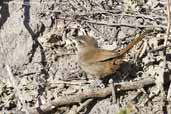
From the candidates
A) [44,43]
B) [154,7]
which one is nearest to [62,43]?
[44,43]

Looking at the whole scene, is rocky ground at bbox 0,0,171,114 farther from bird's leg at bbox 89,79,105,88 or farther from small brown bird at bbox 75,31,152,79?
small brown bird at bbox 75,31,152,79

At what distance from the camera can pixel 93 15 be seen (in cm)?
675

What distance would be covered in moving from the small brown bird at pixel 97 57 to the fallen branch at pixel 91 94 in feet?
0.62

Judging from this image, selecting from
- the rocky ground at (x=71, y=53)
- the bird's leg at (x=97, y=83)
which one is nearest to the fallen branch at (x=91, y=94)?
the rocky ground at (x=71, y=53)

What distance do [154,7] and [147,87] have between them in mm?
1144

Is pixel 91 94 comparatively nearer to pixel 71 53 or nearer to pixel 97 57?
pixel 97 57

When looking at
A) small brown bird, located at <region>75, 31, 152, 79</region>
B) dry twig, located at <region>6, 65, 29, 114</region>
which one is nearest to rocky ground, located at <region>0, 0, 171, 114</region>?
dry twig, located at <region>6, 65, 29, 114</region>

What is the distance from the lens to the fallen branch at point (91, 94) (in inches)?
233

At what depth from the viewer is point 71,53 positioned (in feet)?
21.5

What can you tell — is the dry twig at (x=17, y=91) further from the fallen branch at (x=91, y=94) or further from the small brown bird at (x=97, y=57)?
the small brown bird at (x=97, y=57)

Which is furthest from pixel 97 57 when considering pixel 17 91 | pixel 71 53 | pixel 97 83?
pixel 17 91

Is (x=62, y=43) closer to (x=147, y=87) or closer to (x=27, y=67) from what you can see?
(x=27, y=67)

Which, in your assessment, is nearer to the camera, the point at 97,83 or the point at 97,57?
the point at 97,57

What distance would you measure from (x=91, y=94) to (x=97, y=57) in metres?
A: 0.38
